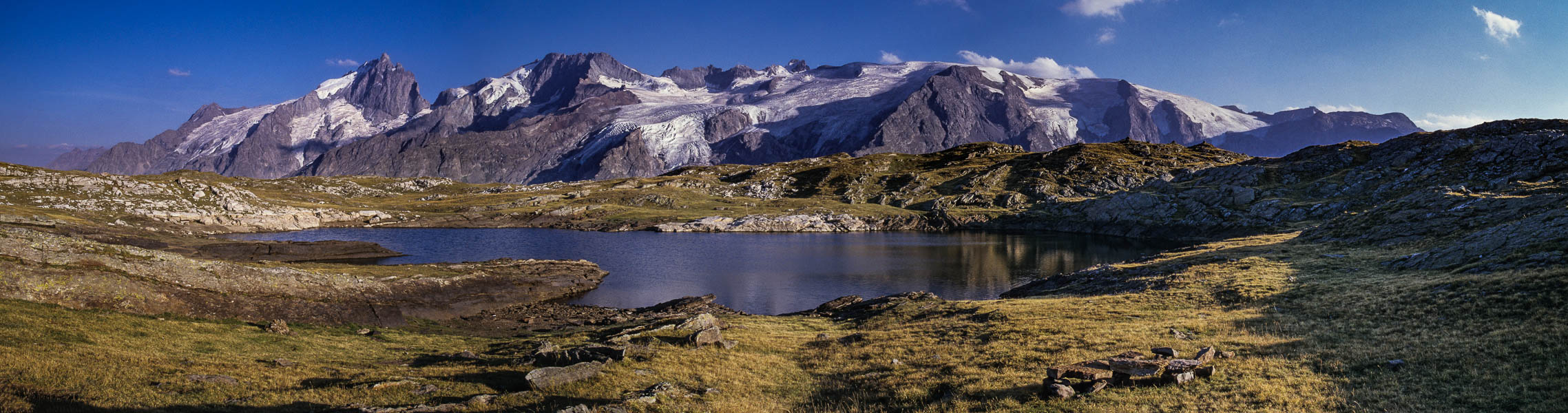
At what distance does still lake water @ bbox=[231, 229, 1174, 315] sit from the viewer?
2793 inches

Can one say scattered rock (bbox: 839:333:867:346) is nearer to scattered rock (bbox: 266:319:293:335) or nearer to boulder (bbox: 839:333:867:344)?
boulder (bbox: 839:333:867:344)

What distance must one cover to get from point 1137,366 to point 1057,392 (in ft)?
10.5

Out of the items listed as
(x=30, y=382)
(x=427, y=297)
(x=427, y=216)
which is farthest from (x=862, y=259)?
(x=427, y=216)

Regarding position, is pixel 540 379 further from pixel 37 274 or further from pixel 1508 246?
pixel 1508 246

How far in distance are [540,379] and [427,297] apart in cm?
3732

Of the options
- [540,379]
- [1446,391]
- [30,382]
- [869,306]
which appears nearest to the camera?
[30,382]

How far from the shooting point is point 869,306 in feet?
160

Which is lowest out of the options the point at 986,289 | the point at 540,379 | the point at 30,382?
the point at 986,289

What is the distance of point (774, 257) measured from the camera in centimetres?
10594

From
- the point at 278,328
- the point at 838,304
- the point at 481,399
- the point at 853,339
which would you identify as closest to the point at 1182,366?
the point at 853,339

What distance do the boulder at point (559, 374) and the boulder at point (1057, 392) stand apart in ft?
48.7

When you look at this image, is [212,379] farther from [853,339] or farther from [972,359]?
[853,339]

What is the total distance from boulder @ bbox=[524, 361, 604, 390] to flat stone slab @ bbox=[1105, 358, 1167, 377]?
17.3 metres

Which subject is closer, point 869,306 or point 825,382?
point 825,382
